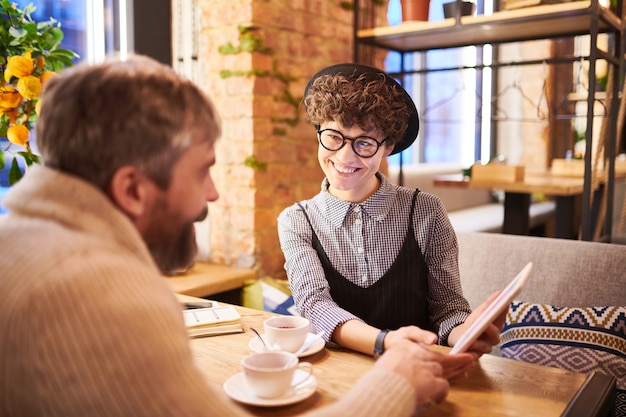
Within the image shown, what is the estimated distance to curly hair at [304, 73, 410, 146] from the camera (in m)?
1.59

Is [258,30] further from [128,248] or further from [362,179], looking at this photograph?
[128,248]

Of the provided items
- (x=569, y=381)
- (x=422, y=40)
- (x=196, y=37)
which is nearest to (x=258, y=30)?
(x=196, y=37)

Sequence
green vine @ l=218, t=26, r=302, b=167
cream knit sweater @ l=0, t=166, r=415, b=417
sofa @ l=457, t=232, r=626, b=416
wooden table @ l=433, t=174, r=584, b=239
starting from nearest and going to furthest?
1. cream knit sweater @ l=0, t=166, r=415, b=417
2. sofa @ l=457, t=232, r=626, b=416
3. green vine @ l=218, t=26, r=302, b=167
4. wooden table @ l=433, t=174, r=584, b=239

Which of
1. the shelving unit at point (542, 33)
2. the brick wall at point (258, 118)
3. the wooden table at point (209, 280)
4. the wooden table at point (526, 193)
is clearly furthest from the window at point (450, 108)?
the wooden table at point (209, 280)

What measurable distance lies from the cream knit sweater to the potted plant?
0.94m

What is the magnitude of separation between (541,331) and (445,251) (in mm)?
446

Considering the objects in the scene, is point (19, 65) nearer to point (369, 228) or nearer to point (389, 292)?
point (369, 228)

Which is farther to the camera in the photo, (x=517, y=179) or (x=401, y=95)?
(x=517, y=179)

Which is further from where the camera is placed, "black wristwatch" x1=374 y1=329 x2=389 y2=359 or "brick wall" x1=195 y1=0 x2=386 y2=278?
"brick wall" x1=195 y1=0 x2=386 y2=278

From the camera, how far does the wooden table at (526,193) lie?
10.4 feet

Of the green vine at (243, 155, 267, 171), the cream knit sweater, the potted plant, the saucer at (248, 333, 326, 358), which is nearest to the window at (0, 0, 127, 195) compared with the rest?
the green vine at (243, 155, 267, 171)

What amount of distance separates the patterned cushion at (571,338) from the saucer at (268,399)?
97 centimetres

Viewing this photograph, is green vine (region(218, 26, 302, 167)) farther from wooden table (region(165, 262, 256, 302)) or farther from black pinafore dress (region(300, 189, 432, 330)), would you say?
black pinafore dress (region(300, 189, 432, 330))

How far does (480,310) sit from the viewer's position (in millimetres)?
1274
